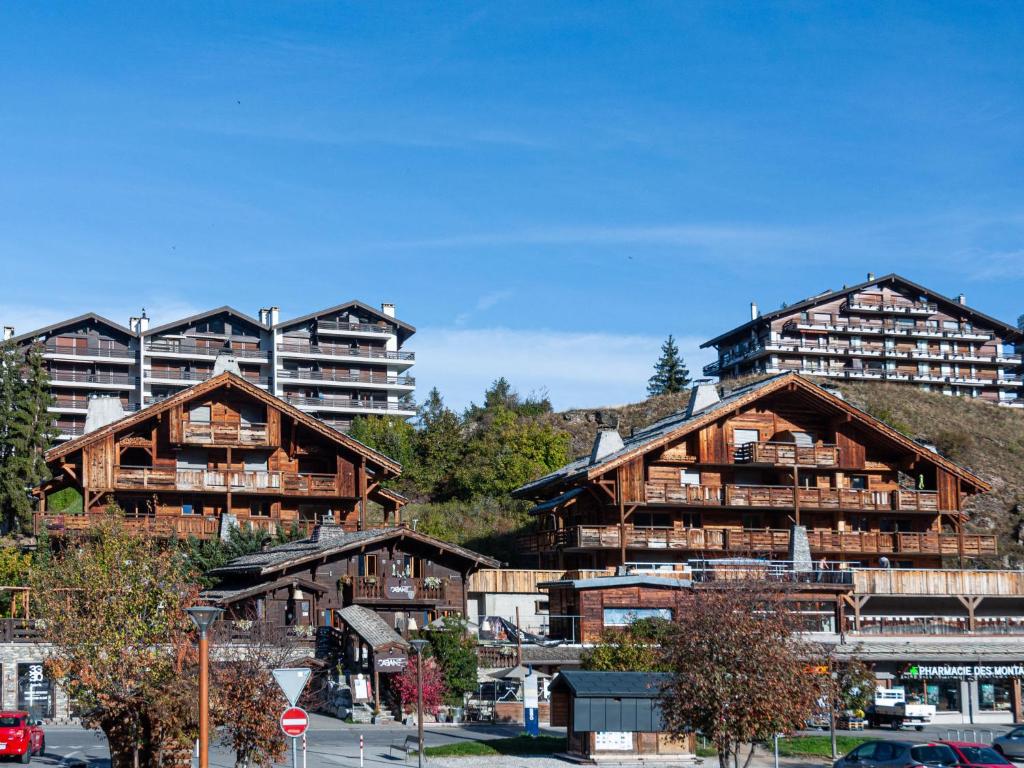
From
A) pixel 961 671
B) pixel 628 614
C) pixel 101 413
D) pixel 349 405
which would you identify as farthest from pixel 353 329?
pixel 961 671

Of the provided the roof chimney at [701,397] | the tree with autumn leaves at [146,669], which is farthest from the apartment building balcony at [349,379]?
the tree with autumn leaves at [146,669]

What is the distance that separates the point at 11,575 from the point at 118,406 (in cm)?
1537

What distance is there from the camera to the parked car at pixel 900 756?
3234 cm

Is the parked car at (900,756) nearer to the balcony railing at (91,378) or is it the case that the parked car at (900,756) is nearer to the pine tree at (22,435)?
the pine tree at (22,435)

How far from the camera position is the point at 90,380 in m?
102

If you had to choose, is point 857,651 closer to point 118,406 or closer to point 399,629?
point 399,629

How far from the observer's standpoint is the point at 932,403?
319 feet

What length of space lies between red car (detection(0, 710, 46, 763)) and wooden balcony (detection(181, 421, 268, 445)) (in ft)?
96.4

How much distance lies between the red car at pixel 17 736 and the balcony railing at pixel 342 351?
72712 mm

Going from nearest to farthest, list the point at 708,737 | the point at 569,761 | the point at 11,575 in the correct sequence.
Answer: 1. the point at 708,737
2. the point at 569,761
3. the point at 11,575

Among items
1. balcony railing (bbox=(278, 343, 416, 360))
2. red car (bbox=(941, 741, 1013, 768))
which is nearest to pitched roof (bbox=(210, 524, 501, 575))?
red car (bbox=(941, 741, 1013, 768))

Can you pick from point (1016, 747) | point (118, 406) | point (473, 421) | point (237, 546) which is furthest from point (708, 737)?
point (473, 421)

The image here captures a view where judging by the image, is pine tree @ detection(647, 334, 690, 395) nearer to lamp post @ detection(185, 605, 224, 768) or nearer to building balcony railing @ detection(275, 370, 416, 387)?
building balcony railing @ detection(275, 370, 416, 387)

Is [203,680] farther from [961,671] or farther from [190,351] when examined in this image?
[190,351]
